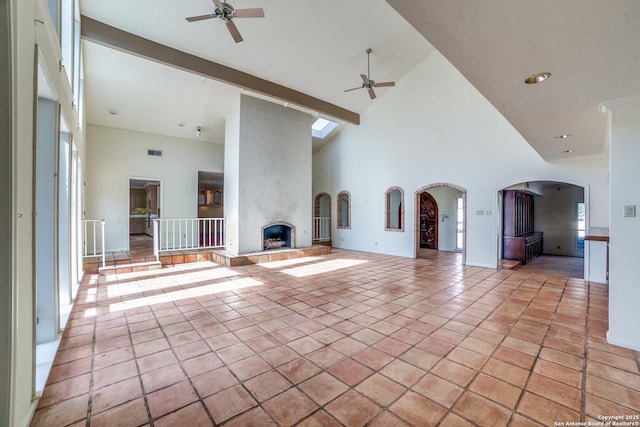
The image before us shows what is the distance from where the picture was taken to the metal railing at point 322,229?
418 inches

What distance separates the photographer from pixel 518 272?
6027 mm

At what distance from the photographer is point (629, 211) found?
8.86ft

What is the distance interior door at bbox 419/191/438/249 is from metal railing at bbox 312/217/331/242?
11.2 feet

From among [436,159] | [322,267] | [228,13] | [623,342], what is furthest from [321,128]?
[623,342]

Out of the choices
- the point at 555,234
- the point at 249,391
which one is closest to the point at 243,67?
the point at 249,391

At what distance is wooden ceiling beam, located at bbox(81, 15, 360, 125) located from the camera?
4539mm

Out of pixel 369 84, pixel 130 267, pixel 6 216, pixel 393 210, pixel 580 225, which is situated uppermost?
pixel 369 84

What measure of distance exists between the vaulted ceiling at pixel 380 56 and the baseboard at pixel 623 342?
7.53 feet

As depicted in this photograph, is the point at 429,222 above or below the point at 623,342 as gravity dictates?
above

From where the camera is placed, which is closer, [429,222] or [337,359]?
[337,359]

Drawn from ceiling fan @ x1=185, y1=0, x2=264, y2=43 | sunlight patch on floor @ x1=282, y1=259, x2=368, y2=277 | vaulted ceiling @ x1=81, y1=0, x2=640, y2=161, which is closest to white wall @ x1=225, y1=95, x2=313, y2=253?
vaulted ceiling @ x1=81, y1=0, x2=640, y2=161

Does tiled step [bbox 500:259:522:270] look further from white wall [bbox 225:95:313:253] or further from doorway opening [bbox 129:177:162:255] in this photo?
doorway opening [bbox 129:177:162:255]

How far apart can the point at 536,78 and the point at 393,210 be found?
708 centimetres

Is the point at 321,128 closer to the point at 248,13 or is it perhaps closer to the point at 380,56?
the point at 380,56
